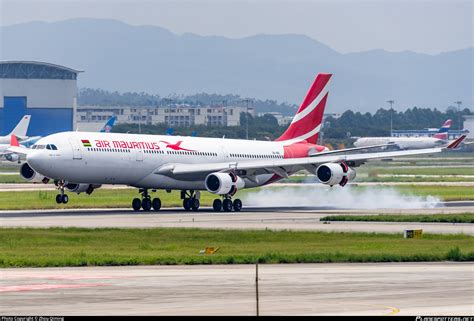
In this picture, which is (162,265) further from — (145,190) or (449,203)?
(449,203)

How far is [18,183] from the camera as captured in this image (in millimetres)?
110312

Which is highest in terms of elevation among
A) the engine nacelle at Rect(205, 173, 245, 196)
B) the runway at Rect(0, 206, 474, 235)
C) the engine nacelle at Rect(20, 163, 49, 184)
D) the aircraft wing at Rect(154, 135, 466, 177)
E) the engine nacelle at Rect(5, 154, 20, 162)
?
the engine nacelle at Rect(5, 154, 20, 162)

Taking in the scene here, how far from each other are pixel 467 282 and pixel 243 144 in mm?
47806

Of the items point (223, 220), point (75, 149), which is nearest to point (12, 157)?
point (75, 149)

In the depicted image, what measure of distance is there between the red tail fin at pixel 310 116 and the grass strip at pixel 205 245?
31.2 metres

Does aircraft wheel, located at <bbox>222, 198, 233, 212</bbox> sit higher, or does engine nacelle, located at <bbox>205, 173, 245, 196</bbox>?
engine nacelle, located at <bbox>205, 173, 245, 196</bbox>

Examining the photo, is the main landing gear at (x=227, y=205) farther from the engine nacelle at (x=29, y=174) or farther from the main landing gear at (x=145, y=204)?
the engine nacelle at (x=29, y=174)

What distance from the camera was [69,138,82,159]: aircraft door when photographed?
6756 cm

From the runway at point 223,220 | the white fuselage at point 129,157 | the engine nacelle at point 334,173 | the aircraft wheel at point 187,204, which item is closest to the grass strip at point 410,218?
the runway at point 223,220

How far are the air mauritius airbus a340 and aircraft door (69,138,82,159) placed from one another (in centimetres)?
6

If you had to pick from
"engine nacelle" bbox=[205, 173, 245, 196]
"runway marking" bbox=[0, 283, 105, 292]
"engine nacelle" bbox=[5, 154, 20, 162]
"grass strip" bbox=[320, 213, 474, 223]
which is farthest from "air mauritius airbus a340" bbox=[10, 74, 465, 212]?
"engine nacelle" bbox=[5, 154, 20, 162]

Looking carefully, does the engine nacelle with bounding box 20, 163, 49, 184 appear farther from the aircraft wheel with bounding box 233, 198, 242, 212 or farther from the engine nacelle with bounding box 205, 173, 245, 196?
the aircraft wheel with bounding box 233, 198, 242, 212

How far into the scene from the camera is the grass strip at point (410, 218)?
61312 mm

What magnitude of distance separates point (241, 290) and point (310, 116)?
175 feet
